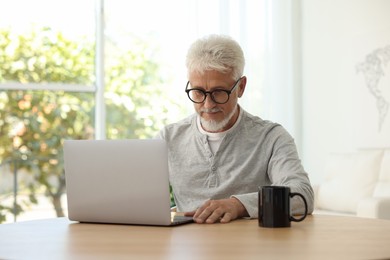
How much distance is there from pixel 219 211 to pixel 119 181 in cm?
30

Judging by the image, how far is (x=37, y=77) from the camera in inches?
221

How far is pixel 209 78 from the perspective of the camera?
2.48 metres

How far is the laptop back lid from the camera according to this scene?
1896mm

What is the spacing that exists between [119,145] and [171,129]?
0.80m

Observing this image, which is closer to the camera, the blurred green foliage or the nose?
the nose

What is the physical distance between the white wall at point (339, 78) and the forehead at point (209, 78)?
9.23ft

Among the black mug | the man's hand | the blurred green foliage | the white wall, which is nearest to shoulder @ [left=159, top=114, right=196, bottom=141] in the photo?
the man's hand

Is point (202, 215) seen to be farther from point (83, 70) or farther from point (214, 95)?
point (83, 70)

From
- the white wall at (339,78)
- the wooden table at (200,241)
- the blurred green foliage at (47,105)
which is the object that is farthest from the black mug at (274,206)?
the blurred green foliage at (47,105)

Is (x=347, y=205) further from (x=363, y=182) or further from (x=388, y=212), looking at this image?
(x=388, y=212)

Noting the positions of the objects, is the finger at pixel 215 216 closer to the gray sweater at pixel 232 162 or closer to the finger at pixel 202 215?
the finger at pixel 202 215

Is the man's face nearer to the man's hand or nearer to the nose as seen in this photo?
the nose

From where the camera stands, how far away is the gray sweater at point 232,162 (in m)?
2.49

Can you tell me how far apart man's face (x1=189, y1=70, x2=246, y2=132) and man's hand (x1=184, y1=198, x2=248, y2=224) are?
50 cm
